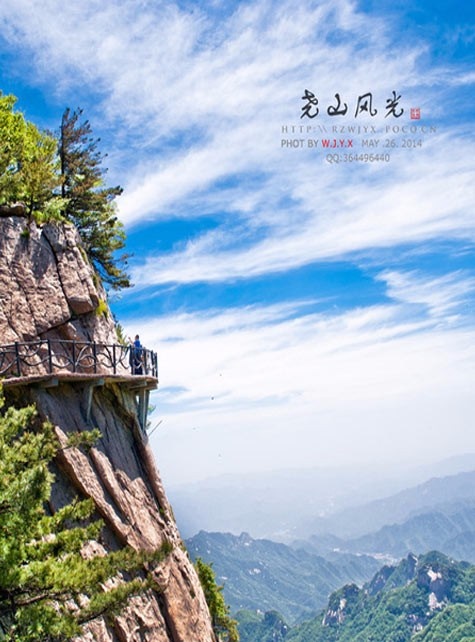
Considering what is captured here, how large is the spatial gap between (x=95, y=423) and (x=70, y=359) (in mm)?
2860

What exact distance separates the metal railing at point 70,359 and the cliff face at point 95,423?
1.79 ft

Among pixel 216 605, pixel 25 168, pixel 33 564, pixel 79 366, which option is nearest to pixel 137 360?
pixel 79 366

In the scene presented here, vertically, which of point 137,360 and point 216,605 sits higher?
point 137,360

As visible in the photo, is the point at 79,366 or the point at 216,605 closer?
the point at 79,366

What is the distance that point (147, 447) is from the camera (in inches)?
1005

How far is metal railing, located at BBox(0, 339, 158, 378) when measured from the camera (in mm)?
18734

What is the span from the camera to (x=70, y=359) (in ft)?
71.1

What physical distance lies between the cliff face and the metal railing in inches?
21.4

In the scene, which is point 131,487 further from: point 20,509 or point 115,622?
point 20,509

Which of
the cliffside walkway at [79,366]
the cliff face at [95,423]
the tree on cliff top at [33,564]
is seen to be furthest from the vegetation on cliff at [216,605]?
the tree on cliff top at [33,564]

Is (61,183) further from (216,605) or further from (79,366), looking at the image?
(216,605)

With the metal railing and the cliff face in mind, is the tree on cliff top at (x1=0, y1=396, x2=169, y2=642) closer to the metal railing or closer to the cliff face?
the cliff face

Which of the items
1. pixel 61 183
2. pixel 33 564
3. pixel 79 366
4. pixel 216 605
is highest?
pixel 61 183

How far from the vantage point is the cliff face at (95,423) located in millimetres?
18875
